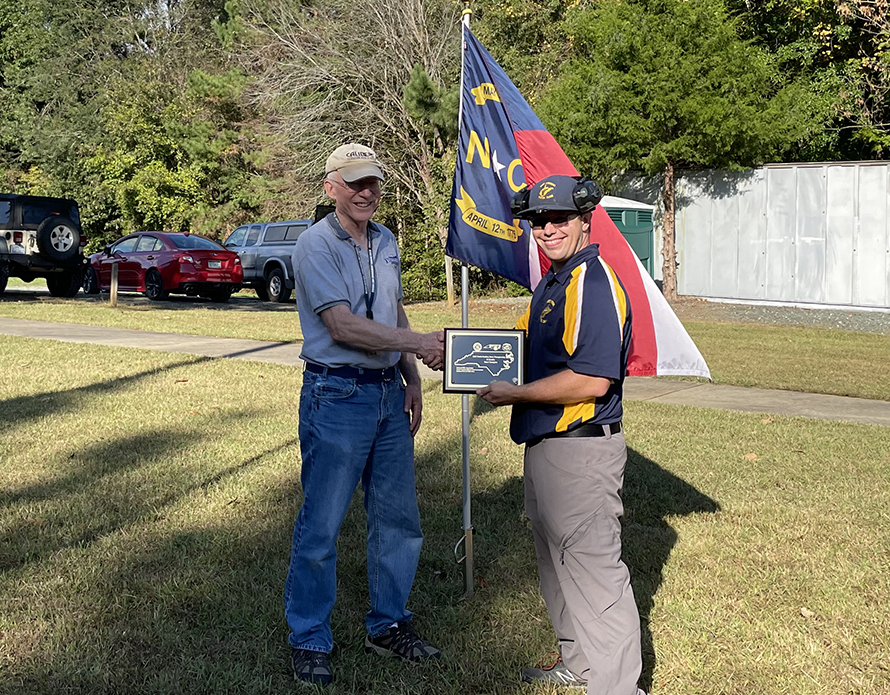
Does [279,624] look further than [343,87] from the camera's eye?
No

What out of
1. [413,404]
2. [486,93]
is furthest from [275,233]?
[413,404]

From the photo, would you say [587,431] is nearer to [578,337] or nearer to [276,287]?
[578,337]

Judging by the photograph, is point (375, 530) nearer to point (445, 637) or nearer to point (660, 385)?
point (445, 637)

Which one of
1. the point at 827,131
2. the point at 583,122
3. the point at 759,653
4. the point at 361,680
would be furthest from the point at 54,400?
the point at 827,131

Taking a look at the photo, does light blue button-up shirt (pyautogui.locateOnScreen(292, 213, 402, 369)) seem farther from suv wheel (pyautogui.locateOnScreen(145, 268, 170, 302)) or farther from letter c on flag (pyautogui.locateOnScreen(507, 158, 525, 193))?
suv wheel (pyautogui.locateOnScreen(145, 268, 170, 302))

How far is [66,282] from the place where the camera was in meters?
23.2

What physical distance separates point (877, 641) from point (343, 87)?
22.3 m

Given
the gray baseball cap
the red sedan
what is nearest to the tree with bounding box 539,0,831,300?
the red sedan

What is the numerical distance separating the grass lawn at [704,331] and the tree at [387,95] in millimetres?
Answer: 3845

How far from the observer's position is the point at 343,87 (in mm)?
24734

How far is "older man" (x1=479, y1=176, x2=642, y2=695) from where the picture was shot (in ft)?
10.7

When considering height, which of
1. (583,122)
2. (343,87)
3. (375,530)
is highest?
(343,87)

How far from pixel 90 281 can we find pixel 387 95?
8.50 metres

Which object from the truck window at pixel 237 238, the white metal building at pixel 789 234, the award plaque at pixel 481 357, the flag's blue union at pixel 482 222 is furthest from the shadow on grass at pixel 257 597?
the truck window at pixel 237 238
